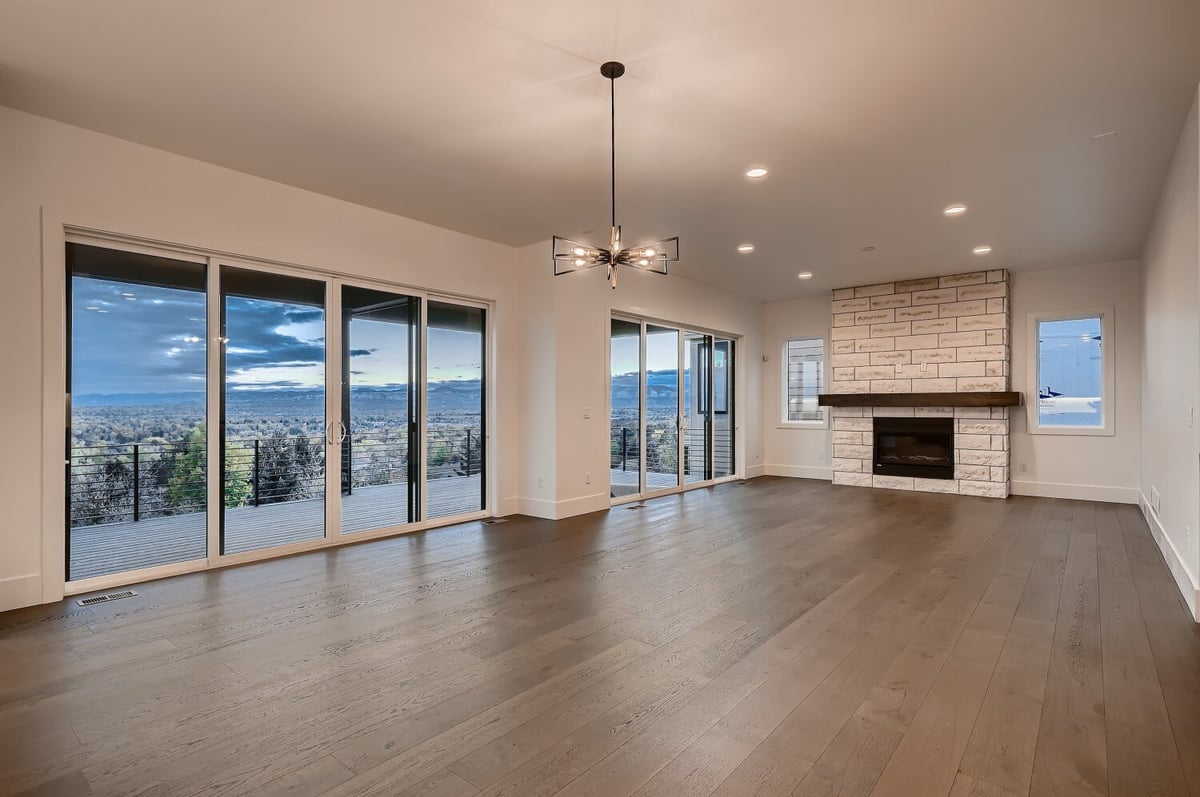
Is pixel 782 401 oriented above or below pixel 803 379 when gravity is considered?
below

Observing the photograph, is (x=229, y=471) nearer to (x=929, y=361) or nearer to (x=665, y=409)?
(x=665, y=409)

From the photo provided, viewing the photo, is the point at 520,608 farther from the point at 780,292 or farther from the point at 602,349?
the point at 780,292

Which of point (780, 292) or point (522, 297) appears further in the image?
point (780, 292)

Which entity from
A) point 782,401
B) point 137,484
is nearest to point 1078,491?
point 782,401

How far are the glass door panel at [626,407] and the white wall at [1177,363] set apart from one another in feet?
15.5

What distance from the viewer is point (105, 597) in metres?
3.69

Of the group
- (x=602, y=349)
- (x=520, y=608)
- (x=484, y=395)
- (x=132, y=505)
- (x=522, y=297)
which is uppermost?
(x=522, y=297)

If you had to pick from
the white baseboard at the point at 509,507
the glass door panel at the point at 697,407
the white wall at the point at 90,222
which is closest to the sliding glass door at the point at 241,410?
the white wall at the point at 90,222

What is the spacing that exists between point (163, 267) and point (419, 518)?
2841 millimetres

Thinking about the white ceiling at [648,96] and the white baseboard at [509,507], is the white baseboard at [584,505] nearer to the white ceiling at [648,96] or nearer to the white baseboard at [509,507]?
the white baseboard at [509,507]

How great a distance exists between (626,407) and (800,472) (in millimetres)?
3711

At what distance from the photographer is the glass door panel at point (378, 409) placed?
17.0 ft

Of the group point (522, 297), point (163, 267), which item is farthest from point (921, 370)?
point (163, 267)

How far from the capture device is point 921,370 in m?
8.19
